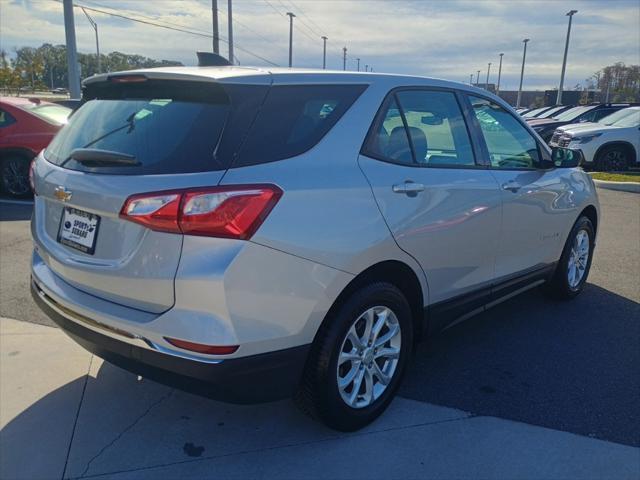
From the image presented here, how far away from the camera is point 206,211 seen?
7.02ft

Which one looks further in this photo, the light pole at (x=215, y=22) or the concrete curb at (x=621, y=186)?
the light pole at (x=215, y=22)

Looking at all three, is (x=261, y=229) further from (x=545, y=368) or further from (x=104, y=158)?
(x=545, y=368)

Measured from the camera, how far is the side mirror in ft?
13.9

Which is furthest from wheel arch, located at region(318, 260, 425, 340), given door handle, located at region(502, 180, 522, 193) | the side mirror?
the side mirror

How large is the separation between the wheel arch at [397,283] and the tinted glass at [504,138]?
3.64ft

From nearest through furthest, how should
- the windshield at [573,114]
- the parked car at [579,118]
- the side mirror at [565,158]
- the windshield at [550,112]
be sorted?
the side mirror at [565,158] → the parked car at [579,118] → the windshield at [573,114] → the windshield at [550,112]

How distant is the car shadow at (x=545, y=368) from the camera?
3037 millimetres

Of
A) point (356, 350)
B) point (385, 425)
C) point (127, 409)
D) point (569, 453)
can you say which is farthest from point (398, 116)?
point (127, 409)

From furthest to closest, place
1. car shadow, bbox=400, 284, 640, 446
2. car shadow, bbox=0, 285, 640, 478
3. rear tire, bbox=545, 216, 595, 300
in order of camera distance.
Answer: rear tire, bbox=545, 216, 595, 300
car shadow, bbox=400, 284, 640, 446
car shadow, bbox=0, 285, 640, 478

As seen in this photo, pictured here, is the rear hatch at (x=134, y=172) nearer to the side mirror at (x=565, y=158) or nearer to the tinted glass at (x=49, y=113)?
the side mirror at (x=565, y=158)

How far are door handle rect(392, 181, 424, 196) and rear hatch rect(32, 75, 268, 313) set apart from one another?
0.83 m

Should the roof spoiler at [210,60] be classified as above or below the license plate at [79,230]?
above

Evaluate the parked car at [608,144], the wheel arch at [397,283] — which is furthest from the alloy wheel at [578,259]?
the parked car at [608,144]

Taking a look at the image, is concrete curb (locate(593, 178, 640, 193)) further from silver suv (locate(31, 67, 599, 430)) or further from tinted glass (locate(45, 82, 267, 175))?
tinted glass (locate(45, 82, 267, 175))
